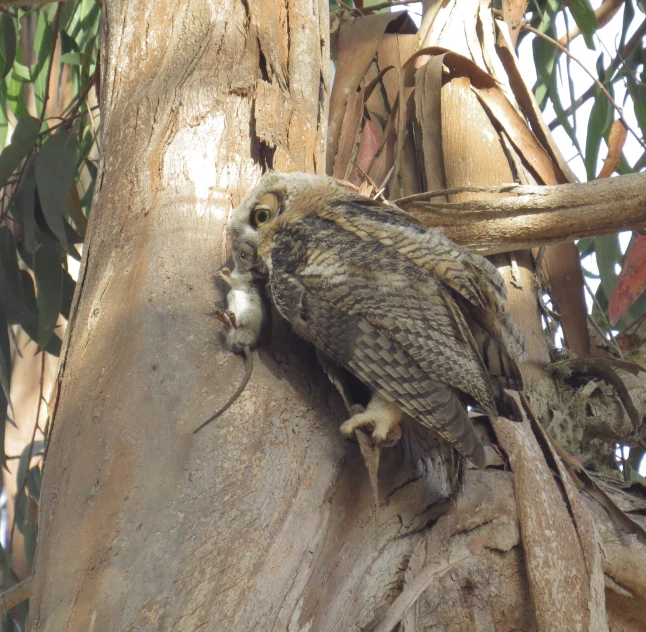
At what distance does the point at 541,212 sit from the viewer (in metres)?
2.19

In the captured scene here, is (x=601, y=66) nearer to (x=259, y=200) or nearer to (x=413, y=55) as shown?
(x=413, y=55)

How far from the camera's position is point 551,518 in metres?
1.65

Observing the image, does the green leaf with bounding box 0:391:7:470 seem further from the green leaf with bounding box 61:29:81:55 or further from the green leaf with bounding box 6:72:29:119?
the green leaf with bounding box 61:29:81:55

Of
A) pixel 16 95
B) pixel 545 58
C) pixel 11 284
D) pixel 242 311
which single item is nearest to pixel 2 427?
pixel 11 284

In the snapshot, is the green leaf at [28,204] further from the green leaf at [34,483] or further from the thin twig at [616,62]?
the thin twig at [616,62]

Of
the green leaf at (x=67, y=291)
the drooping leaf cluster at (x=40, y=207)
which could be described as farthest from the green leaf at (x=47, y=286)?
the green leaf at (x=67, y=291)

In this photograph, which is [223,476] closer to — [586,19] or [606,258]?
[606,258]

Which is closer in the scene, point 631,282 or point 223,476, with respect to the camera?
point 223,476

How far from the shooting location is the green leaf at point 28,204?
3054 millimetres

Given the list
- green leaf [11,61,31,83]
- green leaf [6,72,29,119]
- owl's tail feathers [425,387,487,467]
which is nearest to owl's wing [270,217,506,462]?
owl's tail feathers [425,387,487,467]

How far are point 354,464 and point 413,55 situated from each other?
196 cm

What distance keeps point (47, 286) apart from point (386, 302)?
1908mm

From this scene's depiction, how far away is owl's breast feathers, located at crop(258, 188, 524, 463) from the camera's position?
1.58m

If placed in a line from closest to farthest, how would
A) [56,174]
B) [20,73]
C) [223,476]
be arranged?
1. [223,476]
2. [56,174]
3. [20,73]
